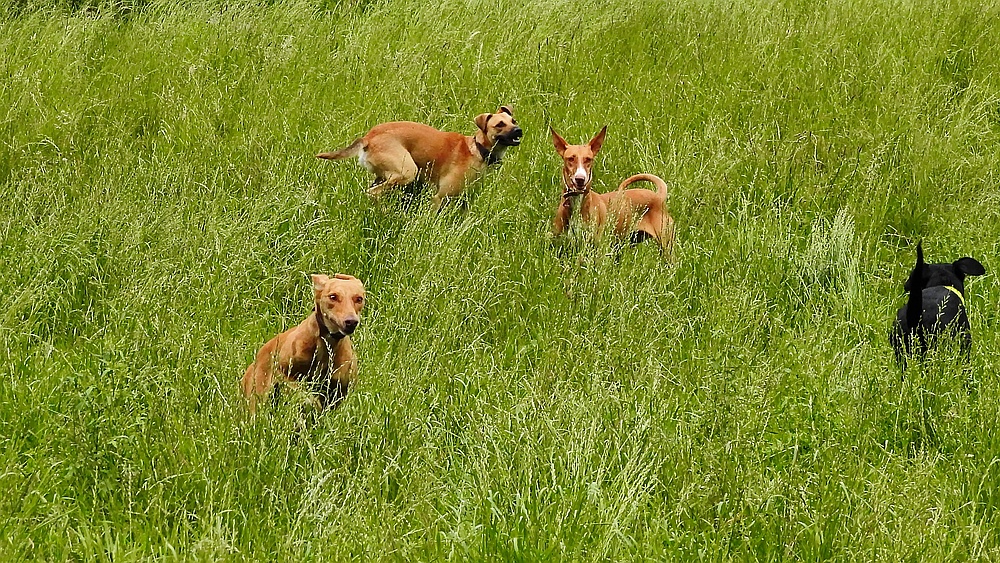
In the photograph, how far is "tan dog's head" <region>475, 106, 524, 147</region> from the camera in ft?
19.9

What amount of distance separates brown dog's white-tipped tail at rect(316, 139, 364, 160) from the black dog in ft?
9.52

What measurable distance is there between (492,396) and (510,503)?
3.02ft

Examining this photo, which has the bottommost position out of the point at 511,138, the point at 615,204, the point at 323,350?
the point at 615,204

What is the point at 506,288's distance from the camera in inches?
193

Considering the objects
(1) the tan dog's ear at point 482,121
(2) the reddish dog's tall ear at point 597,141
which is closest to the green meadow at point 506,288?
(1) the tan dog's ear at point 482,121

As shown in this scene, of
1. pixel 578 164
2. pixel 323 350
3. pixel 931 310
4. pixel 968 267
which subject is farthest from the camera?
pixel 578 164

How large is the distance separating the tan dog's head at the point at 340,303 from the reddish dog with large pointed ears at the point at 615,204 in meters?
1.94

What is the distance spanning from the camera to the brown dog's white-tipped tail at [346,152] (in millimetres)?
5859

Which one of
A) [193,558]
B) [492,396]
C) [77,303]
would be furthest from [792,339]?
[77,303]

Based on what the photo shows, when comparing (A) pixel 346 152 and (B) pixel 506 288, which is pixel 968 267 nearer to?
(B) pixel 506 288

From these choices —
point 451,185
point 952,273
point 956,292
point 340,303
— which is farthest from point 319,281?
point 952,273

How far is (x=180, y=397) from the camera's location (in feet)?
11.3

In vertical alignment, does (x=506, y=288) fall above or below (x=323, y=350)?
below

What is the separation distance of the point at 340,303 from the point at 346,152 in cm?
236
